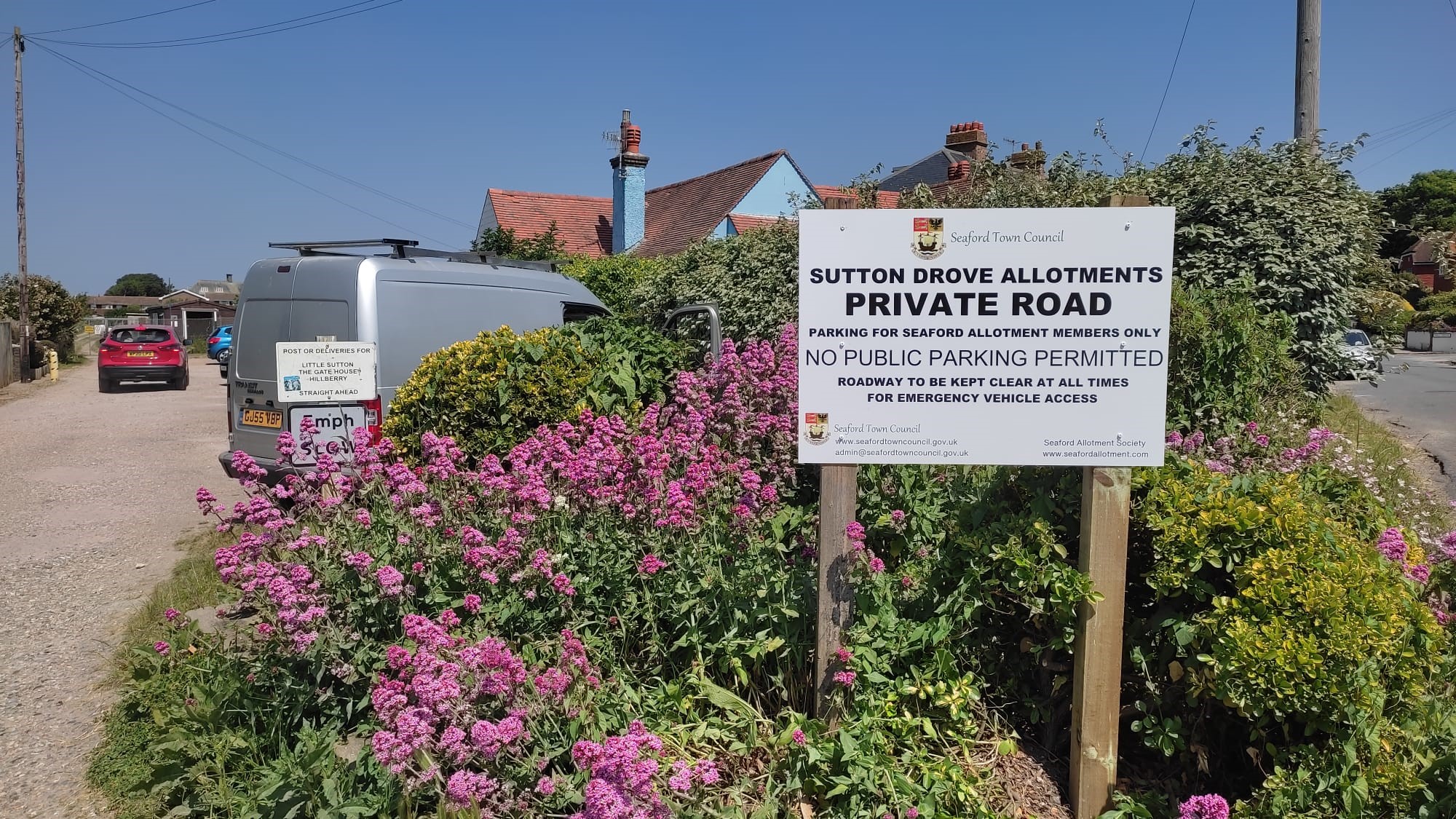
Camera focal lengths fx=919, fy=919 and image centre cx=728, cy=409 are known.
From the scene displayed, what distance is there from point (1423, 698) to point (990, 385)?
63.6 inches

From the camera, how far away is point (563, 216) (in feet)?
101

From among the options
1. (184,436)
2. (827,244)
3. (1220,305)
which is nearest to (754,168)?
(184,436)

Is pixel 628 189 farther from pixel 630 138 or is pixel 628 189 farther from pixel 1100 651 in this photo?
pixel 1100 651

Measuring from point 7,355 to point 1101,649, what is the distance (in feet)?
93.2

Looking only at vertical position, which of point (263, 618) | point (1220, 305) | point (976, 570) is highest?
point (1220, 305)

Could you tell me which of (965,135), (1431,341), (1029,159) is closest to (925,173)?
(965,135)

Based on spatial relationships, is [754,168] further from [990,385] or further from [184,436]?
[990,385]

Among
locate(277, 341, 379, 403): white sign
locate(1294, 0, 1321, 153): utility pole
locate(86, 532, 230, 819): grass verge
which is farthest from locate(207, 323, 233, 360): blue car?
locate(1294, 0, 1321, 153): utility pole

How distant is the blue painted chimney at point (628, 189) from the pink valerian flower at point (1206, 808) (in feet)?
82.4

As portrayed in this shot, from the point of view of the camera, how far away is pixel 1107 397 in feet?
10.4

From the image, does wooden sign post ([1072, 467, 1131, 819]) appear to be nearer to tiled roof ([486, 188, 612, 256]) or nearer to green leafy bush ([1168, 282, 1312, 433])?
green leafy bush ([1168, 282, 1312, 433])

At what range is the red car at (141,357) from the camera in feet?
74.4

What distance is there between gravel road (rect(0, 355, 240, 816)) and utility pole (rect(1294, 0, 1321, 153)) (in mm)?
9775

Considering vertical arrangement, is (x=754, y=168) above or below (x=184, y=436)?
above
